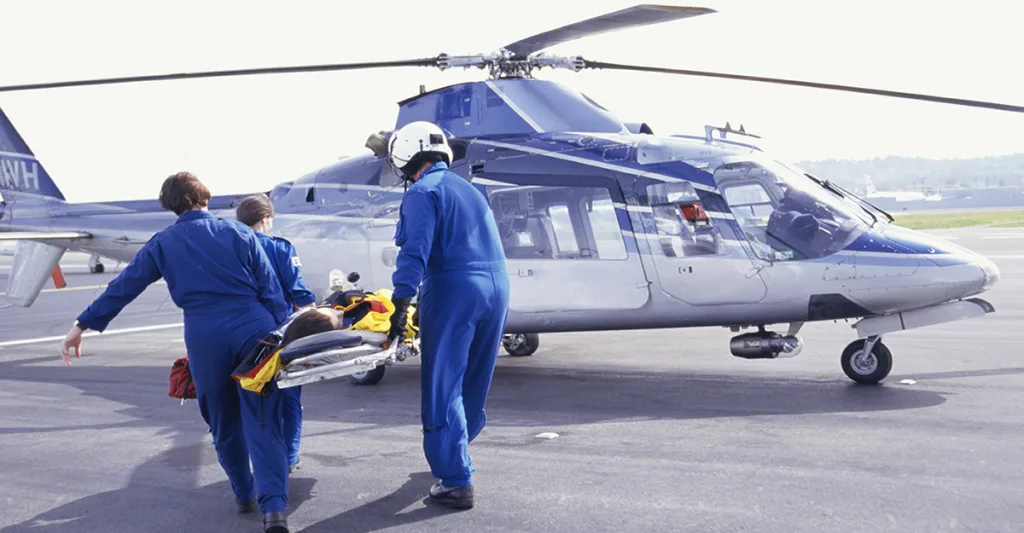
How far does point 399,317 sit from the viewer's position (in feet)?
16.8

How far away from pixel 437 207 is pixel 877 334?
15.6 feet

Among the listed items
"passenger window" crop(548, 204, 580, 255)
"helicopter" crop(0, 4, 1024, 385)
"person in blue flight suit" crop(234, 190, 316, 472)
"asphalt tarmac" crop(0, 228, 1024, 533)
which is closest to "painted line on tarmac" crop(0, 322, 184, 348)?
"asphalt tarmac" crop(0, 228, 1024, 533)

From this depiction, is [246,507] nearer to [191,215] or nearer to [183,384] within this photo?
[183,384]

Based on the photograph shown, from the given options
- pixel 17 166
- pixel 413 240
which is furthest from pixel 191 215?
pixel 17 166

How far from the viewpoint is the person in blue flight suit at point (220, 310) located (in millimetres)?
4871

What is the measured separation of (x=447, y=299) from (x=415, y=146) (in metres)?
0.95

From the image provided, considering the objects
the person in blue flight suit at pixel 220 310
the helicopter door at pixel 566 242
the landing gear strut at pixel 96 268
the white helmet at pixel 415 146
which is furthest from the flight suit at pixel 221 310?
the landing gear strut at pixel 96 268

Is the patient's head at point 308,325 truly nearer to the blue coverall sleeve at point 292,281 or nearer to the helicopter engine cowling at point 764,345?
the blue coverall sleeve at point 292,281

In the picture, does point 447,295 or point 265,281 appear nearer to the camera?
point 265,281

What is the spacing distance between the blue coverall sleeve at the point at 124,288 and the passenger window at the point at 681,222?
477 cm

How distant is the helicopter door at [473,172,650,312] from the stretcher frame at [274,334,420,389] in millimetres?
3818

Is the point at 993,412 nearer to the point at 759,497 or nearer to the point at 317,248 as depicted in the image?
the point at 759,497

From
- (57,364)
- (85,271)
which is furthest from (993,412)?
(85,271)

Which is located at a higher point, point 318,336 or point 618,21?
point 618,21
